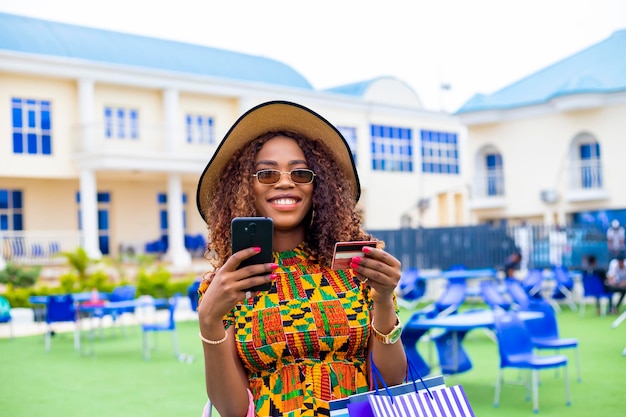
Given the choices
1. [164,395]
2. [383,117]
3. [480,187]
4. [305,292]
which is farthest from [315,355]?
[383,117]

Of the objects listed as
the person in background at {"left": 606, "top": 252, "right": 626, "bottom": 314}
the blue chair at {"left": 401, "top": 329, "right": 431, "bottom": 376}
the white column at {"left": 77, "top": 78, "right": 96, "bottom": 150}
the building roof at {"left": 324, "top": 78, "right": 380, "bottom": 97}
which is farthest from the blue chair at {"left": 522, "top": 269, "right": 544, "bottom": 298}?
the building roof at {"left": 324, "top": 78, "right": 380, "bottom": 97}

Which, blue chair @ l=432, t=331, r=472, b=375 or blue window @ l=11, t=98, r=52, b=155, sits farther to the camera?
blue window @ l=11, t=98, r=52, b=155

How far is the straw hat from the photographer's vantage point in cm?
239

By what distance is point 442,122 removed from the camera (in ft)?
105

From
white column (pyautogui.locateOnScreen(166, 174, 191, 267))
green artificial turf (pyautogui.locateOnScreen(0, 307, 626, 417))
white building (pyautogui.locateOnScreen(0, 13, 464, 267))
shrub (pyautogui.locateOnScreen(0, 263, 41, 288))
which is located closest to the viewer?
green artificial turf (pyautogui.locateOnScreen(0, 307, 626, 417))

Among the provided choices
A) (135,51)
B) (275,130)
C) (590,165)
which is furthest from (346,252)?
(135,51)

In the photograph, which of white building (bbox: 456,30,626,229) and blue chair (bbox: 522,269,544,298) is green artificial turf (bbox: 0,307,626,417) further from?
white building (bbox: 456,30,626,229)

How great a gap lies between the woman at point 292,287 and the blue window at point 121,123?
21.2 meters

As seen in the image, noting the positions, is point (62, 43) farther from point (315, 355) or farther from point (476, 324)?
point (315, 355)

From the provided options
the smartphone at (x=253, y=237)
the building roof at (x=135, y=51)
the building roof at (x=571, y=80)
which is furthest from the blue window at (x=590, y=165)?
the smartphone at (x=253, y=237)

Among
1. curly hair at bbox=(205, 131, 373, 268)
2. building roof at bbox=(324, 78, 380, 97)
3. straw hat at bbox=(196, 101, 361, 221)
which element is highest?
building roof at bbox=(324, 78, 380, 97)

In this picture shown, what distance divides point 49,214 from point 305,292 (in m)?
22.4

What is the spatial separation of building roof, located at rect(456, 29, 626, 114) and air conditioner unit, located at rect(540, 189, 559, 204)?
8.96ft

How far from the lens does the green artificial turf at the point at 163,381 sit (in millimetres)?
6547
